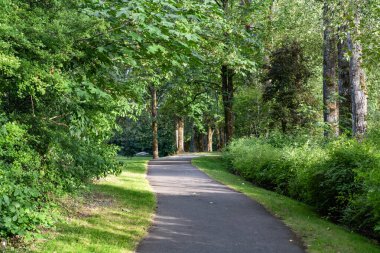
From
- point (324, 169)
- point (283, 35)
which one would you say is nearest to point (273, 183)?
point (324, 169)

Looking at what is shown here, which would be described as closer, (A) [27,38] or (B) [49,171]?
(A) [27,38]

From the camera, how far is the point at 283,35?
2820 centimetres

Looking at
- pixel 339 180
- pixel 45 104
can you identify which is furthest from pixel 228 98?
pixel 45 104

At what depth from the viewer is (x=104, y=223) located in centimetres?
896

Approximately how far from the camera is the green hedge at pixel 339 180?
847 cm

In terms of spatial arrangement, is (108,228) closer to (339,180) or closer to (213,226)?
(213,226)

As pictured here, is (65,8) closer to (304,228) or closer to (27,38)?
(27,38)

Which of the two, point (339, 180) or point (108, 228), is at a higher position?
point (339, 180)

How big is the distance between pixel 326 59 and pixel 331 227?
44.8ft

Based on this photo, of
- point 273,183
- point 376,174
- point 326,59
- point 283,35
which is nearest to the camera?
point 376,174

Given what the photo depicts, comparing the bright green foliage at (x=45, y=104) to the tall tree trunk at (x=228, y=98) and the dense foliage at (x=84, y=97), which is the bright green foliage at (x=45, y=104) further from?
the tall tree trunk at (x=228, y=98)

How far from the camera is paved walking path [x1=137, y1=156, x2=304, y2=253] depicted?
24.9 feet

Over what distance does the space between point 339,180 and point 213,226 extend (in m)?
3.31

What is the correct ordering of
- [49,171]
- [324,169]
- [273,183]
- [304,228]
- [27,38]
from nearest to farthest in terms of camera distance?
[27,38], [49,171], [304,228], [324,169], [273,183]
